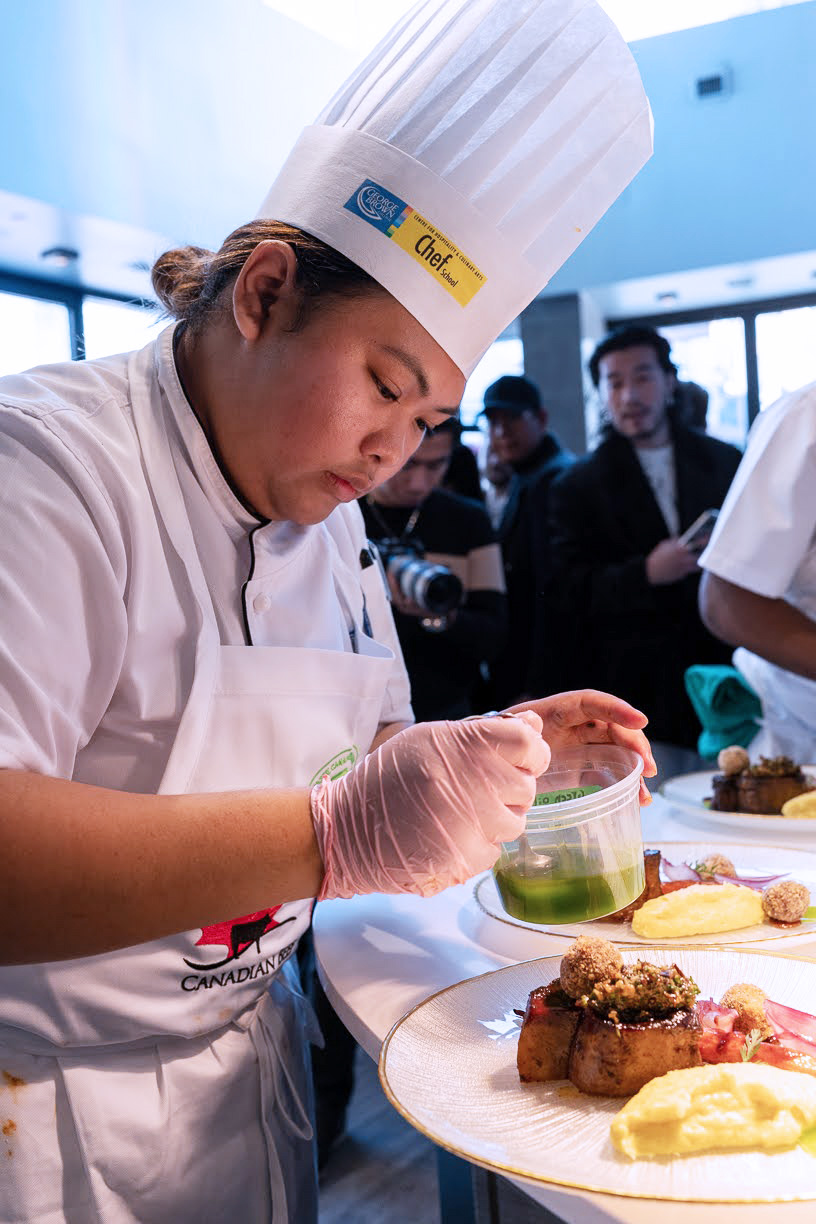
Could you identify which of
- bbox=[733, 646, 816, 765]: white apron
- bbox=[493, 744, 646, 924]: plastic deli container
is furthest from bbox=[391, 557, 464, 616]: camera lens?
bbox=[493, 744, 646, 924]: plastic deli container

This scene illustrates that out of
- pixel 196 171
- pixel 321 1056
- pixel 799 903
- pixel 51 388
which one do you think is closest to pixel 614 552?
pixel 321 1056

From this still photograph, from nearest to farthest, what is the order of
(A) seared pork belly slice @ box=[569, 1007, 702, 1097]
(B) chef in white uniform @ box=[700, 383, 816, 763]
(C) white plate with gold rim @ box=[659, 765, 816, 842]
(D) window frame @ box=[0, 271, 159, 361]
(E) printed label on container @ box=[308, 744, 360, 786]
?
(A) seared pork belly slice @ box=[569, 1007, 702, 1097] < (E) printed label on container @ box=[308, 744, 360, 786] < (C) white plate with gold rim @ box=[659, 765, 816, 842] < (B) chef in white uniform @ box=[700, 383, 816, 763] < (D) window frame @ box=[0, 271, 159, 361]

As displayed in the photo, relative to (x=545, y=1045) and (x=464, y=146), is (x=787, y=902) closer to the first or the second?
(x=545, y=1045)

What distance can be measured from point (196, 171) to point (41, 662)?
→ 241 inches

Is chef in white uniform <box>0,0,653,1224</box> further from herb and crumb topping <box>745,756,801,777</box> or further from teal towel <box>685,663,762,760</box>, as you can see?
teal towel <box>685,663,762,760</box>

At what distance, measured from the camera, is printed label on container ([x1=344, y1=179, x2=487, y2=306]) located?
1.27 m

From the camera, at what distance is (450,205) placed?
132 centimetres

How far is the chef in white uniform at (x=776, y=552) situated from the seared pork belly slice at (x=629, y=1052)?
4.56 ft

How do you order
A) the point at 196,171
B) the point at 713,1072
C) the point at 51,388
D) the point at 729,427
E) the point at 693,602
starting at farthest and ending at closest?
the point at 729,427
the point at 196,171
the point at 693,602
the point at 51,388
the point at 713,1072

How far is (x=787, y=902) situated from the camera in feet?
4.23

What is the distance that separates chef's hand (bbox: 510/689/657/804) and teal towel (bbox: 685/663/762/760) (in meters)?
1.12

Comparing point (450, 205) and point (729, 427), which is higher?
point (729, 427)

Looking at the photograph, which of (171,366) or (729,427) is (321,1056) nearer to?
(171,366)

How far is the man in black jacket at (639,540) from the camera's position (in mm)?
3525
